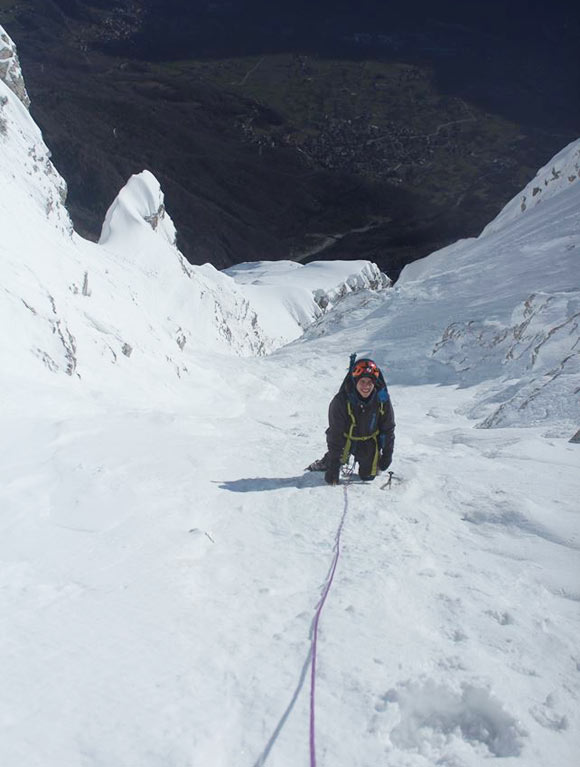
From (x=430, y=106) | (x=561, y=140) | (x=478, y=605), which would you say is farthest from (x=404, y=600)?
(x=430, y=106)

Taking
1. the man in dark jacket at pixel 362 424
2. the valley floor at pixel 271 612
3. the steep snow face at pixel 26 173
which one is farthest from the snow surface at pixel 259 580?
the steep snow face at pixel 26 173

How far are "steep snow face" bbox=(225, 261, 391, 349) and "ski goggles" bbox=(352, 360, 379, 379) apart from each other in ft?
96.3

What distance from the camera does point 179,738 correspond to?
287 cm

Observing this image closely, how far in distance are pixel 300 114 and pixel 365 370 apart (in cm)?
14225

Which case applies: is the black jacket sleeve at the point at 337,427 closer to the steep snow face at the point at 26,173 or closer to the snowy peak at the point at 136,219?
the steep snow face at the point at 26,173

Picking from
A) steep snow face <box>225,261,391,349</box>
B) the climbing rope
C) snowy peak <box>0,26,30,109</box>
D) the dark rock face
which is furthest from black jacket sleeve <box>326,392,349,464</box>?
the dark rock face

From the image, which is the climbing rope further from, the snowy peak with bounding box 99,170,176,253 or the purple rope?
the snowy peak with bounding box 99,170,176,253

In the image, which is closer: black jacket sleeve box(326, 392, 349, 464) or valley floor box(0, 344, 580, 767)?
valley floor box(0, 344, 580, 767)

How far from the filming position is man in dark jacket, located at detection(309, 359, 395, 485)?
6.71m

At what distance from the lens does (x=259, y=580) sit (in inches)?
170

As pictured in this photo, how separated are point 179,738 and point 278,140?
429 feet

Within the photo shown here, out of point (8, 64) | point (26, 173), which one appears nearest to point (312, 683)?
point (26, 173)

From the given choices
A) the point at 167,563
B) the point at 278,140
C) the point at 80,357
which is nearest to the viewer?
the point at 167,563

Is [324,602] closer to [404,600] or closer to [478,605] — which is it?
[404,600]
